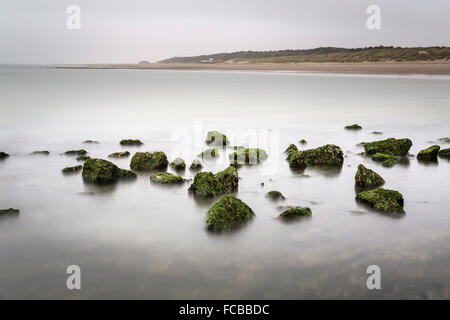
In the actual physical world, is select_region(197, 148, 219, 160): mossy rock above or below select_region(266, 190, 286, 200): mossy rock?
above

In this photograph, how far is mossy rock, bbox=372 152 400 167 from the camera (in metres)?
9.86

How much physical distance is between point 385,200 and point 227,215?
9.14 ft

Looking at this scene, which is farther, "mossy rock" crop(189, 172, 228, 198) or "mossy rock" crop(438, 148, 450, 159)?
"mossy rock" crop(438, 148, 450, 159)

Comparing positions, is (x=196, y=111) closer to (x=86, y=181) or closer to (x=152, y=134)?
(x=152, y=134)

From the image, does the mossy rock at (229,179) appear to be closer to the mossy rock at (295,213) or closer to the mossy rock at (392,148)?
the mossy rock at (295,213)

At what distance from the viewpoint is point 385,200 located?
693cm

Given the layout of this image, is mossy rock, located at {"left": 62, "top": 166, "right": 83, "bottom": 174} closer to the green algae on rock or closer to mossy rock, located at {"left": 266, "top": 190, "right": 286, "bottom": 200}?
mossy rock, located at {"left": 266, "top": 190, "right": 286, "bottom": 200}

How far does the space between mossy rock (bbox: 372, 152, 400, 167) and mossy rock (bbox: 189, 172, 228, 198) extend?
442 cm

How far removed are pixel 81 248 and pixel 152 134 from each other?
9941mm

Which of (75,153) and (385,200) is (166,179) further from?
(385,200)

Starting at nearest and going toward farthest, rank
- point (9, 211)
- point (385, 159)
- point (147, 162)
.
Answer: point (9, 211), point (147, 162), point (385, 159)

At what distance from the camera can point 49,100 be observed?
2802 centimetres

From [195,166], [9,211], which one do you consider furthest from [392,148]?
[9,211]

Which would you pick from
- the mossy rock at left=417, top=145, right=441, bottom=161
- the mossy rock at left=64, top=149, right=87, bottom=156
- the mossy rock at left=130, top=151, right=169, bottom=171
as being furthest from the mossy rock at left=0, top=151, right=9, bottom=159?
the mossy rock at left=417, top=145, right=441, bottom=161
